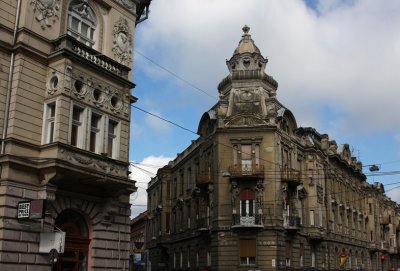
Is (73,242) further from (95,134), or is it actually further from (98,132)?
(98,132)

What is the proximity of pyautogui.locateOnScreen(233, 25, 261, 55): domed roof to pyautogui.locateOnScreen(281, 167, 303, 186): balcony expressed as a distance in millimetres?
10255

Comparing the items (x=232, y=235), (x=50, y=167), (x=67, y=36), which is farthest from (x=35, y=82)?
(x=232, y=235)

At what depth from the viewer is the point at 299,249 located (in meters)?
41.5

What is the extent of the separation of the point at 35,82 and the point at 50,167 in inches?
131

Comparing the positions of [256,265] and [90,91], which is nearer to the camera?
[90,91]

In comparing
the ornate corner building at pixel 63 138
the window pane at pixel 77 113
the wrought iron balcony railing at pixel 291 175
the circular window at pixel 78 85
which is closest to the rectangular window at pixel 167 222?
the wrought iron balcony railing at pixel 291 175

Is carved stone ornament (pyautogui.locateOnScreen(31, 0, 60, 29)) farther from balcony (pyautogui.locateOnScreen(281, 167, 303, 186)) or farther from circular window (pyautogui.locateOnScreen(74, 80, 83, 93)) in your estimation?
balcony (pyautogui.locateOnScreen(281, 167, 303, 186))

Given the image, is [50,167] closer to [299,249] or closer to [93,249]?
[93,249]

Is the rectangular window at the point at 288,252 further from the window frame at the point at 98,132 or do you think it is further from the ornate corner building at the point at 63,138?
the window frame at the point at 98,132

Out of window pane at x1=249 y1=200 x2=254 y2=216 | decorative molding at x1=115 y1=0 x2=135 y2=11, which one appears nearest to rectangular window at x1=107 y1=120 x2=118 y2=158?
decorative molding at x1=115 y1=0 x2=135 y2=11

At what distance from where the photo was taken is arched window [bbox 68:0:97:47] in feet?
67.5

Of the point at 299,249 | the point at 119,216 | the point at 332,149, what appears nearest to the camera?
the point at 119,216

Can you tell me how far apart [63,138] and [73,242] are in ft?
13.2

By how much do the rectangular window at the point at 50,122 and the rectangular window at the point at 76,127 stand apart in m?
0.74
